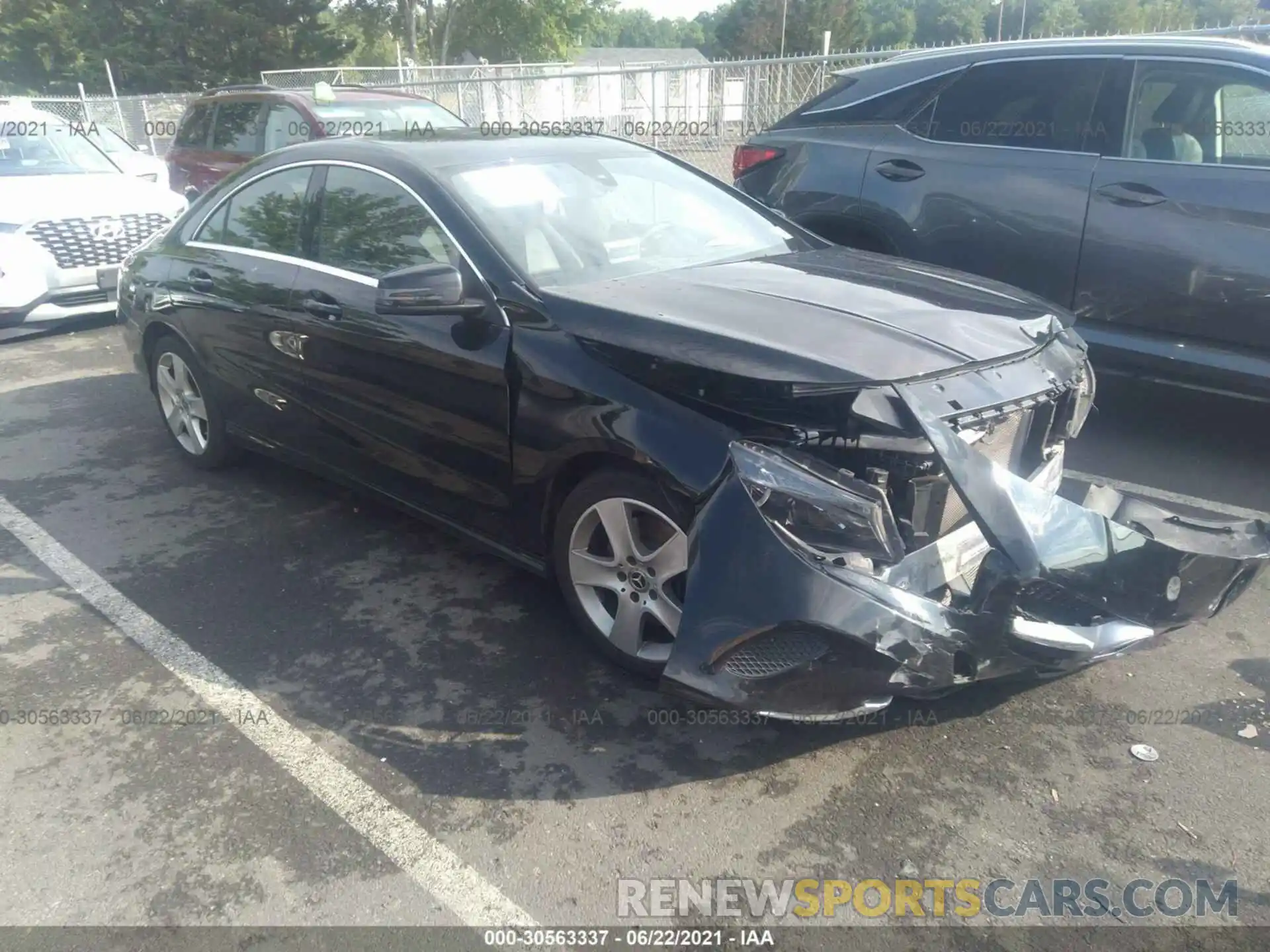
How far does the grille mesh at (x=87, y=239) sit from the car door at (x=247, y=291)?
13.0 ft

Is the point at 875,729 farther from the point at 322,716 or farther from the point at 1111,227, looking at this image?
the point at 1111,227

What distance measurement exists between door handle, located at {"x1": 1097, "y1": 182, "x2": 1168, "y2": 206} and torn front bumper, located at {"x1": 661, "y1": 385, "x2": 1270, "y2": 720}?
8.50 feet

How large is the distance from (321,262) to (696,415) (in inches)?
82.2

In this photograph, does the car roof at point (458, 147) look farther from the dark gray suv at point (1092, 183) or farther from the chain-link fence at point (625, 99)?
the chain-link fence at point (625, 99)

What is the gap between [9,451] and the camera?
18.8ft

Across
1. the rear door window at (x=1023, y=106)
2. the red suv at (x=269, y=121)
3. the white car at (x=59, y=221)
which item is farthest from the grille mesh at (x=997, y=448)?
the red suv at (x=269, y=121)

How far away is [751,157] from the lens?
6145 millimetres

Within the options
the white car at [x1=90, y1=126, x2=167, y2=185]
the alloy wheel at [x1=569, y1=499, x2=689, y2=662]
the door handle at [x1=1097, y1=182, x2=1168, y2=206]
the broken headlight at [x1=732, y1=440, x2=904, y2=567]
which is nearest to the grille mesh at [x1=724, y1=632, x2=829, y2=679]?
the broken headlight at [x1=732, y1=440, x2=904, y2=567]

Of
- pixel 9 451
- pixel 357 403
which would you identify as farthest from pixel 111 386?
pixel 357 403

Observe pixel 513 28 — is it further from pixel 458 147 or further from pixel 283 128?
pixel 458 147

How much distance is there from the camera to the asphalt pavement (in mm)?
2545

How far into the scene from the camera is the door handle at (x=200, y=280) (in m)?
4.77

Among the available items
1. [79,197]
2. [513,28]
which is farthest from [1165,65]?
[513,28]

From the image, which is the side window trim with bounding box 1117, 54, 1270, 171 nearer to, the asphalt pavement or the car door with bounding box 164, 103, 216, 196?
the asphalt pavement
